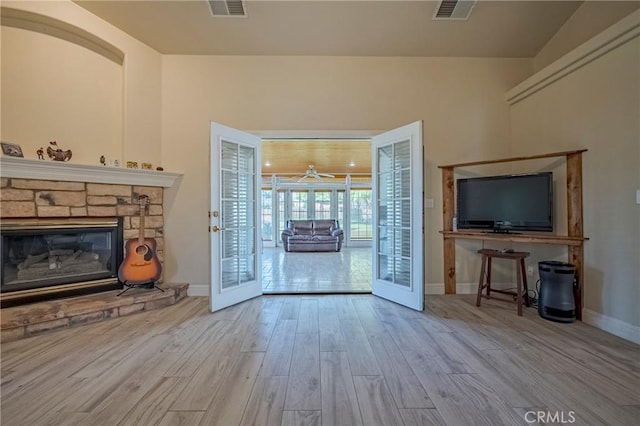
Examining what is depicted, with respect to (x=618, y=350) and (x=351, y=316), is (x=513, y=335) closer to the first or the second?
(x=618, y=350)

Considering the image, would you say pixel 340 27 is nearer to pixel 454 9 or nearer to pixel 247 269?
pixel 454 9

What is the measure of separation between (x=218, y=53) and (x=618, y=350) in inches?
197

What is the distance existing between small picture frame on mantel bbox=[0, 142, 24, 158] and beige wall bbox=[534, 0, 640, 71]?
583cm

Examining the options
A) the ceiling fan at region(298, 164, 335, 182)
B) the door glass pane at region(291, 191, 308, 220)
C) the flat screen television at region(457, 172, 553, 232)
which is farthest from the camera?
the door glass pane at region(291, 191, 308, 220)

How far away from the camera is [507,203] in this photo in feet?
10.4

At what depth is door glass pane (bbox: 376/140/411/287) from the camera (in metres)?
3.27

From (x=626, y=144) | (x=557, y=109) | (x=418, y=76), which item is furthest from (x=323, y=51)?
(x=626, y=144)

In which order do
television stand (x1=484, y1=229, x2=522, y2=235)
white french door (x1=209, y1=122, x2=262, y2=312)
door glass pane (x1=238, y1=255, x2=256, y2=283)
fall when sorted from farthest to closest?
door glass pane (x1=238, y1=255, x2=256, y2=283) < television stand (x1=484, y1=229, x2=522, y2=235) < white french door (x1=209, y1=122, x2=262, y2=312)

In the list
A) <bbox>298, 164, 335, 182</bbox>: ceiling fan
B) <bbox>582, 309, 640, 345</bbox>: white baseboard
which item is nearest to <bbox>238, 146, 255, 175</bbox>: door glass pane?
<bbox>582, 309, 640, 345</bbox>: white baseboard

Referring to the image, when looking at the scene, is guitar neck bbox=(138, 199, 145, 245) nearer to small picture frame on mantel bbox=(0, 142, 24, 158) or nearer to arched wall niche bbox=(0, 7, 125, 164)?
arched wall niche bbox=(0, 7, 125, 164)

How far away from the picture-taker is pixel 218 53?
141 inches

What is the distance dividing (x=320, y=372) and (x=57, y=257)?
3.07 m

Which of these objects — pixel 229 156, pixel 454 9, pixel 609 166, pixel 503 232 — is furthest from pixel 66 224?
pixel 609 166

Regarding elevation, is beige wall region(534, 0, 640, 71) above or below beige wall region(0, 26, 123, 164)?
above
